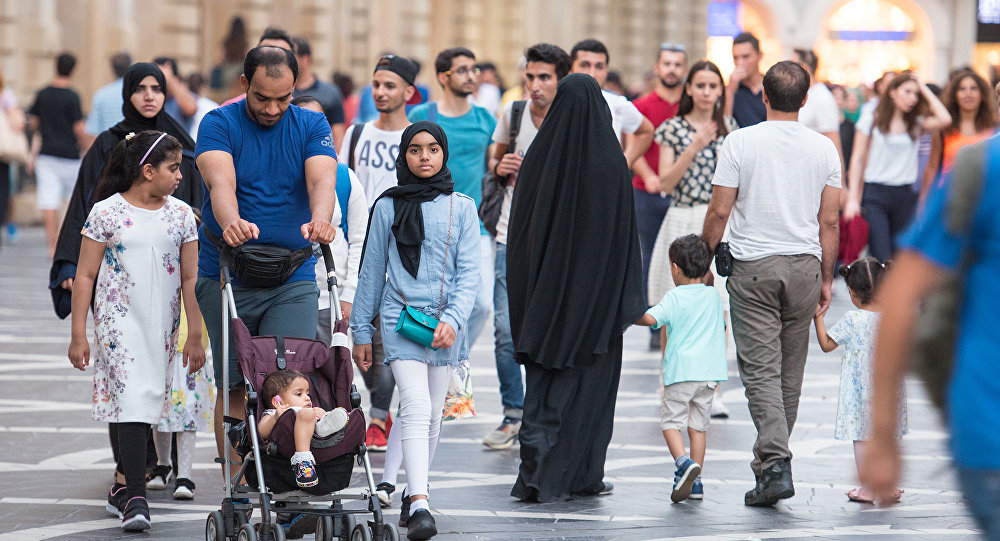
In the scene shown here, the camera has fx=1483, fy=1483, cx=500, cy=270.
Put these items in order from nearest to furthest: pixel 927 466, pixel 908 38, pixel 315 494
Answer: pixel 315 494 < pixel 927 466 < pixel 908 38

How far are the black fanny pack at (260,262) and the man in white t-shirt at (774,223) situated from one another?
2.16 m

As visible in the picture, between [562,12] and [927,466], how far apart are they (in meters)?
31.8

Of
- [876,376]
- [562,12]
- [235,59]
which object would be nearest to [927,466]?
[876,376]

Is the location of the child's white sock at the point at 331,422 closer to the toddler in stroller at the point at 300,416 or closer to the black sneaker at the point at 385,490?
the toddler in stroller at the point at 300,416

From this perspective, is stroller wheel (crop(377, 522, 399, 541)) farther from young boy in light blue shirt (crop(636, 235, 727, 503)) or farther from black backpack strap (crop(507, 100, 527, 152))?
black backpack strap (crop(507, 100, 527, 152))

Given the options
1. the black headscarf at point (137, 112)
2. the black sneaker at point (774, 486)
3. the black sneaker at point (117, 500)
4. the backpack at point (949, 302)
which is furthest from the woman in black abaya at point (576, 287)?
the backpack at point (949, 302)

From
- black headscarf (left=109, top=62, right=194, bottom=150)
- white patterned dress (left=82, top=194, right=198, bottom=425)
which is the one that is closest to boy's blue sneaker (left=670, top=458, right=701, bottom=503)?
white patterned dress (left=82, top=194, right=198, bottom=425)

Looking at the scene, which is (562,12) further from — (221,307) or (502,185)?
(221,307)

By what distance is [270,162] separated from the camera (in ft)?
20.5

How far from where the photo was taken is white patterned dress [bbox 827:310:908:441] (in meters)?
7.17

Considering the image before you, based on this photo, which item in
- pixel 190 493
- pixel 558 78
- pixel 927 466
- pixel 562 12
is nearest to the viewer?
pixel 190 493

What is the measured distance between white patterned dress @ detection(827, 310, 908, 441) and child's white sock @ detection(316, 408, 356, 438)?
2708 millimetres

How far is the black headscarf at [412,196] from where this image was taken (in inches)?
256

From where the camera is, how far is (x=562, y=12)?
127ft
